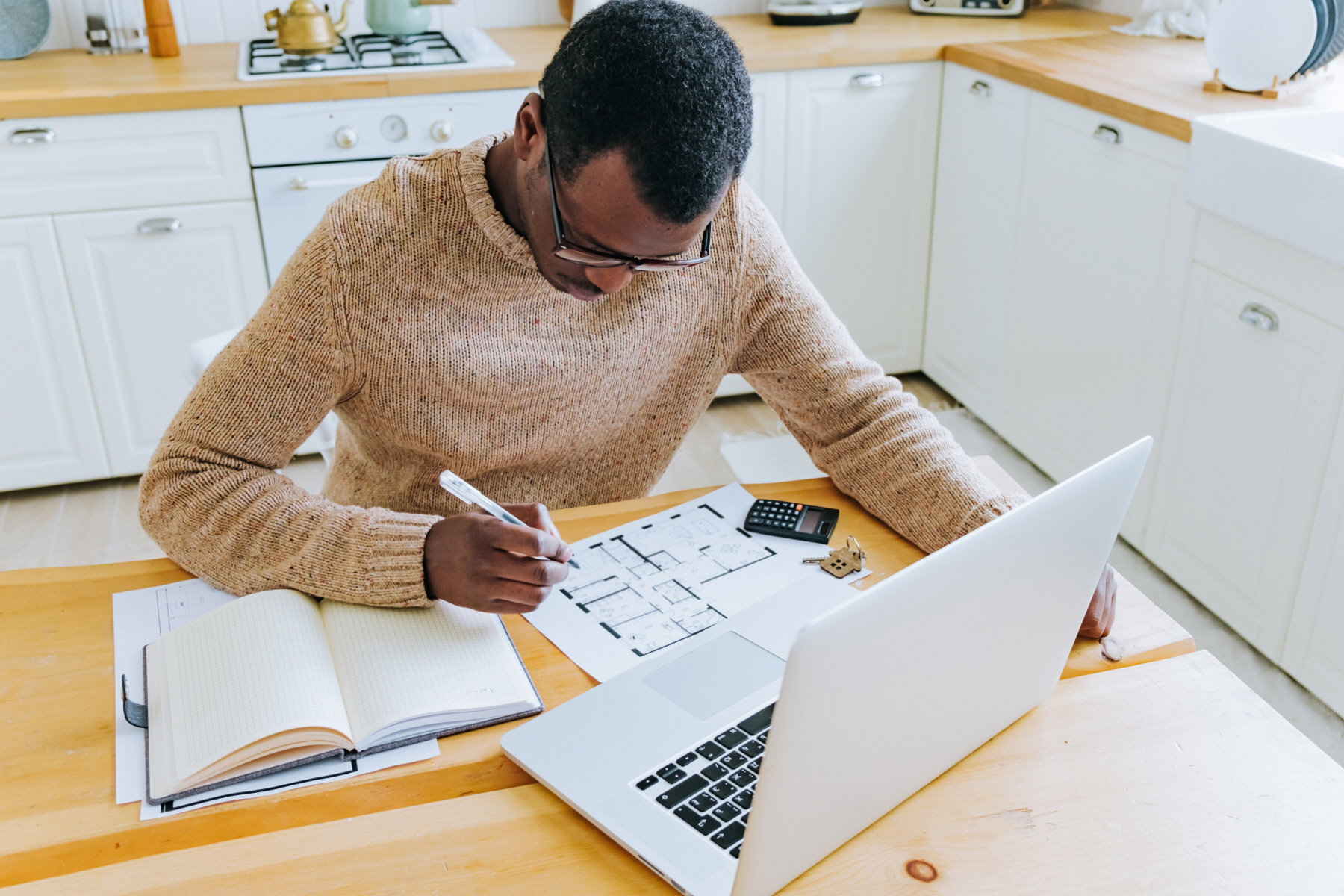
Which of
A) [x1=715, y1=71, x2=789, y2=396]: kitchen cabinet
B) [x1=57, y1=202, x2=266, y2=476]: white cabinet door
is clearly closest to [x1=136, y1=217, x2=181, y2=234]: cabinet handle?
[x1=57, y1=202, x2=266, y2=476]: white cabinet door

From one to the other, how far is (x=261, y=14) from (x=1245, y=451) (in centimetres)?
239

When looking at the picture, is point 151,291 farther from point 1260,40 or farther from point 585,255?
point 1260,40

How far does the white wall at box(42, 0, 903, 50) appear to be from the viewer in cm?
265

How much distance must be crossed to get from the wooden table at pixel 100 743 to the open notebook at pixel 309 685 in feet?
0.08

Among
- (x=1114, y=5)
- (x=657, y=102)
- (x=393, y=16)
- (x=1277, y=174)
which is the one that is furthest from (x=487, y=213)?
(x=1114, y=5)

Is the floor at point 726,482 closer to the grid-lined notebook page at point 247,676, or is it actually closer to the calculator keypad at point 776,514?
the calculator keypad at point 776,514

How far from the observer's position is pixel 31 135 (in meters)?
2.20

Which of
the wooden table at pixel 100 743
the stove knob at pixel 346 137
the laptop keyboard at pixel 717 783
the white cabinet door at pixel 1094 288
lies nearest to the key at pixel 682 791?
the laptop keyboard at pixel 717 783

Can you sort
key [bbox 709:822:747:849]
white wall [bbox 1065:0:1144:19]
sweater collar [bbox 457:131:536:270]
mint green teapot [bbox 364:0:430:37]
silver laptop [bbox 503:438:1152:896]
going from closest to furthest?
silver laptop [bbox 503:438:1152:896], key [bbox 709:822:747:849], sweater collar [bbox 457:131:536:270], mint green teapot [bbox 364:0:430:37], white wall [bbox 1065:0:1144:19]

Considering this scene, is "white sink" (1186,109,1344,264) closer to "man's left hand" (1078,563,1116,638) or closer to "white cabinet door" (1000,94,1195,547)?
"white cabinet door" (1000,94,1195,547)

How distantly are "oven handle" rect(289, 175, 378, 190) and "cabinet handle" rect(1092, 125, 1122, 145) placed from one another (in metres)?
1.45

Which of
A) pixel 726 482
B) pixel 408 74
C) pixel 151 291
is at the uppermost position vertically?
pixel 408 74

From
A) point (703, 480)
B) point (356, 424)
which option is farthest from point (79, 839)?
point (703, 480)

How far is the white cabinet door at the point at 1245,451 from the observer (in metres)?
1.77
